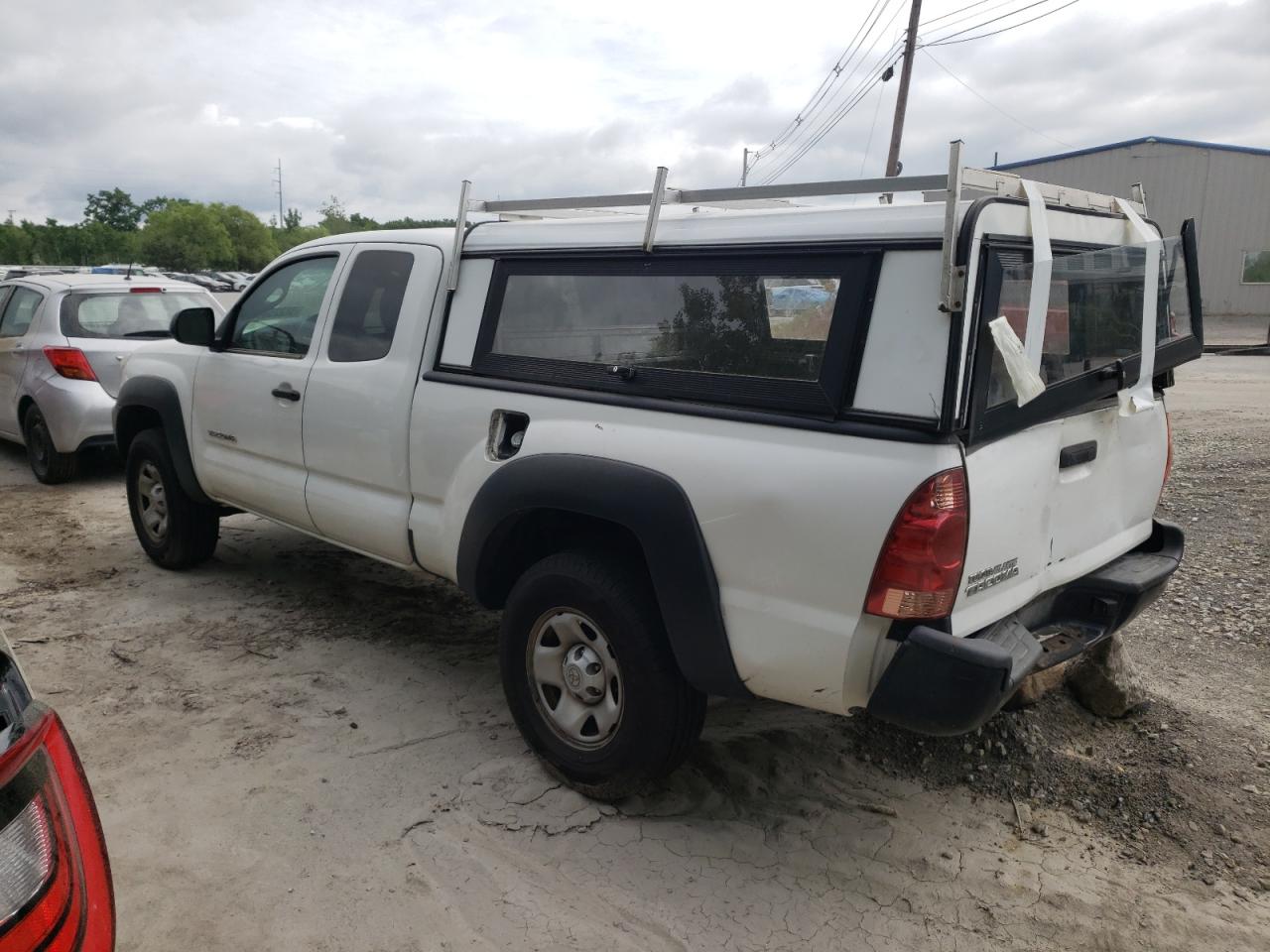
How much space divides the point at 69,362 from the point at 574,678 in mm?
6438

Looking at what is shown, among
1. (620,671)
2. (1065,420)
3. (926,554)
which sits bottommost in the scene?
(620,671)

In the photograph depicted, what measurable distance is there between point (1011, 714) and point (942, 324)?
1.99m

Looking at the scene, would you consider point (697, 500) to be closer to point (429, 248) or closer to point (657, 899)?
point (657, 899)

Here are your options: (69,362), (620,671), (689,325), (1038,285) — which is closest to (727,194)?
(689,325)

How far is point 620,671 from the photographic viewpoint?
312 cm

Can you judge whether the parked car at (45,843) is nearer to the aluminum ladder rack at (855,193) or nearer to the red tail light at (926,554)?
the red tail light at (926,554)

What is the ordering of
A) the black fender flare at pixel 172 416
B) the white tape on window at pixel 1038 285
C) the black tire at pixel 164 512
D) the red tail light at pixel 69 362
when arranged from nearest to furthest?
the white tape on window at pixel 1038 285, the black fender flare at pixel 172 416, the black tire at pixel 164 512, the red tail light at pixel 69 362

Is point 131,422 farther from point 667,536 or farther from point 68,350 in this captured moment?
point 667,536

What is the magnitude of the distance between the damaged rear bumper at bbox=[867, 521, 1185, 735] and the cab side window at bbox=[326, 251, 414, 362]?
2.48 metres

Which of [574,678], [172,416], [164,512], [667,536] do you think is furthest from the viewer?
[164,512]

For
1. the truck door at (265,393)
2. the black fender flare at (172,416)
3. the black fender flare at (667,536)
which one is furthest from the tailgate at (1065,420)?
the black fender flare at (172,416)

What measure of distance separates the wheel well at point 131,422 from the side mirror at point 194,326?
0.80 meters

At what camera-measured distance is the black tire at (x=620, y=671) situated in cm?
306

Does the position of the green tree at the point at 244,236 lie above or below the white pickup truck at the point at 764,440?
above
